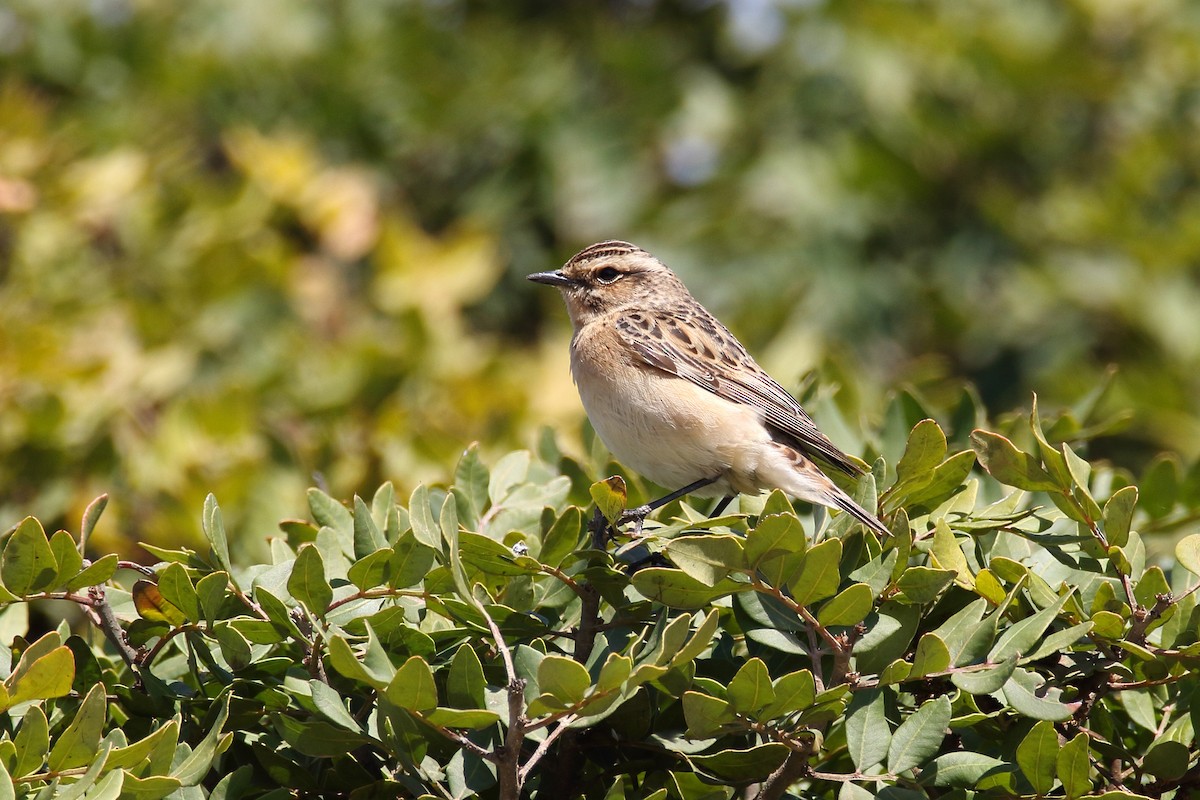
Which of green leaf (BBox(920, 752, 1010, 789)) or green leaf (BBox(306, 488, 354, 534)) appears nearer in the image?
green leaf (BBox(920, 752, 1010, 789))

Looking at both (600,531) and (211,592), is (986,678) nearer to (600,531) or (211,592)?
(600,531)

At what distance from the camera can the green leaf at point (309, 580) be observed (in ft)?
8.71

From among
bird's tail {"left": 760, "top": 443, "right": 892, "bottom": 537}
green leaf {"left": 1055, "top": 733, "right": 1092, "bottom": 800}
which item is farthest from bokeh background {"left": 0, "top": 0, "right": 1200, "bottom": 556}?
green leaf {"left": 1055, "top": 733, "right": 1092, "bottom": 800}

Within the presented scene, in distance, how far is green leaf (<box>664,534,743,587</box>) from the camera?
2477 millimetres

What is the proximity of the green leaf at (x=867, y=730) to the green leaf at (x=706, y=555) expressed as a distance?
388 millimetres

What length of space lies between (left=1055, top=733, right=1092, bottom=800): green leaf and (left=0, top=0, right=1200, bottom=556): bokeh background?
372 centimetres

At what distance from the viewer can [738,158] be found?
31.4 feet

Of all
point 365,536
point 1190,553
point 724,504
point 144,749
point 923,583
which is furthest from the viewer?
point 724,504

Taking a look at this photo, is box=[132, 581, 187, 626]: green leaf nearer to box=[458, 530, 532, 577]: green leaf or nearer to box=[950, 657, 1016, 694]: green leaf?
box=[458, 530, 532, 577]: green leaf

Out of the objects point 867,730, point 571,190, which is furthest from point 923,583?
point 571,190

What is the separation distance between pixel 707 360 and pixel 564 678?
10.4 ft

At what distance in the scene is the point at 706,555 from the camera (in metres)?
2.50

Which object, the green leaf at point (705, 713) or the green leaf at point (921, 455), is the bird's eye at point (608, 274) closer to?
the green leaf at point (921, 455)

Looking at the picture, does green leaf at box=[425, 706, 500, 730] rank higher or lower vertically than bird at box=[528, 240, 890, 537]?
higher
